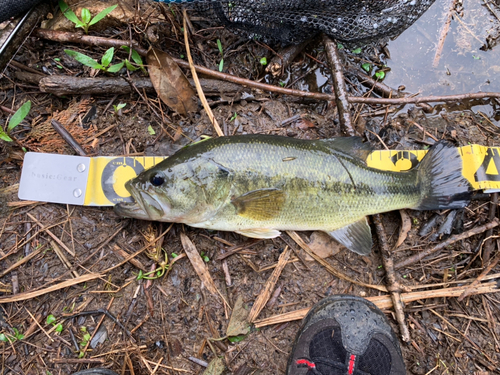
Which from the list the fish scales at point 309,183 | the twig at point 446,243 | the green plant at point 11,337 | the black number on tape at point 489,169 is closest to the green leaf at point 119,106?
the fish scales at point 309,183

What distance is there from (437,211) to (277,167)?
2.15 m

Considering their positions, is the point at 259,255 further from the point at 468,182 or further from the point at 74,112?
the point at 74,112

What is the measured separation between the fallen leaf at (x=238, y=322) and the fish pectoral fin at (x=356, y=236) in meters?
1.33

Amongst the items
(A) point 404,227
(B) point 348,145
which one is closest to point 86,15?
(B) point 348,145

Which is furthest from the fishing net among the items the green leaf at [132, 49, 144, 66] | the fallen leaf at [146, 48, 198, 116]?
the green leaf at [132, 49, 144, 66]

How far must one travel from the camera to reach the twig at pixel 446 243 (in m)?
3.41

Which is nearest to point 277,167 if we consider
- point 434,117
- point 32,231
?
point 434,117

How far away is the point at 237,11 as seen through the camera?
336cm

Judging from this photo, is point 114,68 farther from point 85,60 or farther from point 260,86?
point 260,86

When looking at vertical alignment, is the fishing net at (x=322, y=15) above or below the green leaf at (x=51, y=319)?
above

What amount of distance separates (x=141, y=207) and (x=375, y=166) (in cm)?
279

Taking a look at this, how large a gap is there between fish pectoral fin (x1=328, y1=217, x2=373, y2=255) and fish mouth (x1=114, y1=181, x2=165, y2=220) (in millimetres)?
1974

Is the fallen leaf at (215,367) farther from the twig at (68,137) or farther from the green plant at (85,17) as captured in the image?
the green plant at (85,17)

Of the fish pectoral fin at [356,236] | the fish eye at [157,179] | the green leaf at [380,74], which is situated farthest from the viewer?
the green leaf at [380,74]
